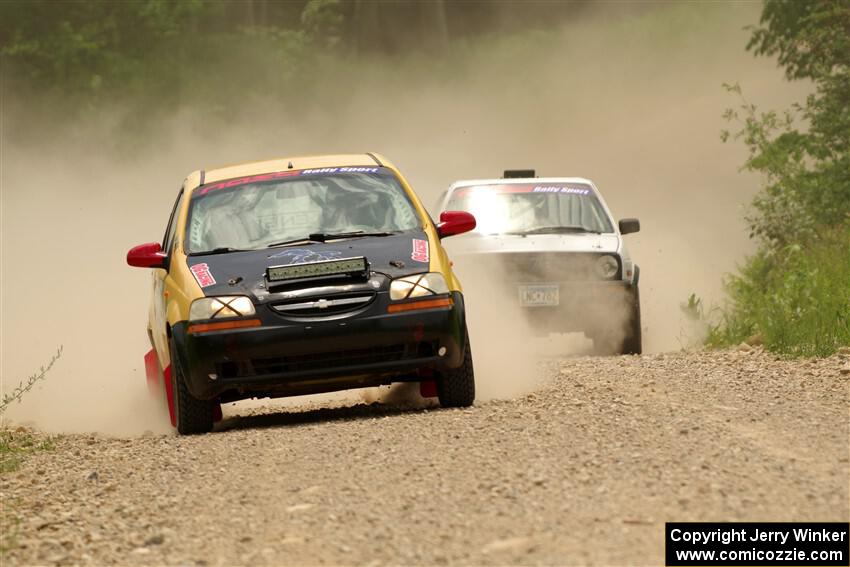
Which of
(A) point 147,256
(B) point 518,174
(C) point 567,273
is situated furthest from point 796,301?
(A) point 147,256

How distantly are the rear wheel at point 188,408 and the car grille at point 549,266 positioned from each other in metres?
5.24

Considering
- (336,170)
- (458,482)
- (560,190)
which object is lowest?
(458,482)

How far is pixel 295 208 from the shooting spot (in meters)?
11.2

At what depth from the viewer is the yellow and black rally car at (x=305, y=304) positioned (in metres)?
10.0

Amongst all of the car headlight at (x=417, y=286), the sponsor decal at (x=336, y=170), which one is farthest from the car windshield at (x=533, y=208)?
the car headlight at (x=417, y=286)

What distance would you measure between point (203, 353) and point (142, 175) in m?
30.1

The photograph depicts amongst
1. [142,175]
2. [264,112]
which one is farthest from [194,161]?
[264,112]

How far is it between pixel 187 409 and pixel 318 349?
941mm

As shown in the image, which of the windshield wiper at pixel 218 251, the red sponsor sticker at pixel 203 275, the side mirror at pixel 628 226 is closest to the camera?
the red sponsor sticker at pixel 203 275

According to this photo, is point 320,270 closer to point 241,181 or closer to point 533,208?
point 241,181

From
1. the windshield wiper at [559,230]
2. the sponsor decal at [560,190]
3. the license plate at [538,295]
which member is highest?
the sponsor decal at [560,190]

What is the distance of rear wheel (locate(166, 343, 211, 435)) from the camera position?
10.3 metres

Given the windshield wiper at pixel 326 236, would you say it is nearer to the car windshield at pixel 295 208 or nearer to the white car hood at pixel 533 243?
the car windshield at pixel 295 208

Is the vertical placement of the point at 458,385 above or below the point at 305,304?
below
